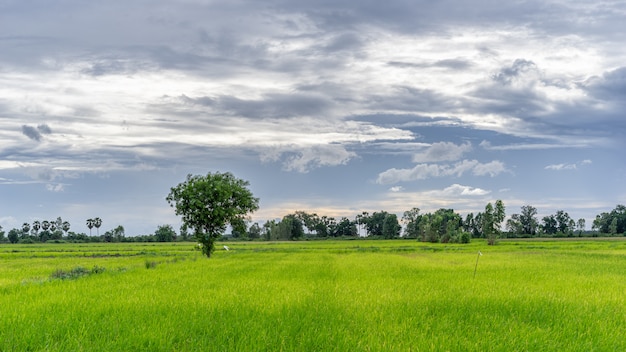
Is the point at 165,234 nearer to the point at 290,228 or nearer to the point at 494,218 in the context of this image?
the point at 290,228

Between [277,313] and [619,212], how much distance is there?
15724 centimetres

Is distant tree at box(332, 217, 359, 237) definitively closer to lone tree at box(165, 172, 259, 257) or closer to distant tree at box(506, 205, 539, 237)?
distant tree at box(506, 205, 539, 237)

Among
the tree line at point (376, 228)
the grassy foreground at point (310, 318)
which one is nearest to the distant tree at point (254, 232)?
the tree line at point (376, 228)

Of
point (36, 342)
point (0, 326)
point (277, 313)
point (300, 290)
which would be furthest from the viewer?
point (300, 290)

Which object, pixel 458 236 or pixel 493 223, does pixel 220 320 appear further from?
pixel 458 236

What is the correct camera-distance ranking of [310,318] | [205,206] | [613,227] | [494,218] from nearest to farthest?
[310,318], [205,206], [494,218], [613,227]

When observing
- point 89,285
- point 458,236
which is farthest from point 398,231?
point 89,285

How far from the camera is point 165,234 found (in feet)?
420

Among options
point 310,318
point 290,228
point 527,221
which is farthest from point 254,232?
point 310,318


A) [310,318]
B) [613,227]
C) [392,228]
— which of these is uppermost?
[310,318]

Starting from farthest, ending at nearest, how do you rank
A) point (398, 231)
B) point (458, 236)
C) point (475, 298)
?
point (398, 231)
point (458, 236)
point (475, 298)

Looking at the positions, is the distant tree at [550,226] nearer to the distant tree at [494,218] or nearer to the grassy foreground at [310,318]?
the distant tree at [494,218]

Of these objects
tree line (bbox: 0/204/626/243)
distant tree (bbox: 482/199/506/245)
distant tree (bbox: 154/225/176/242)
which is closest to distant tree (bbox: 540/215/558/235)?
tree line (bbox: 0/204/626/243)

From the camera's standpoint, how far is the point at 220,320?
29.1ft
